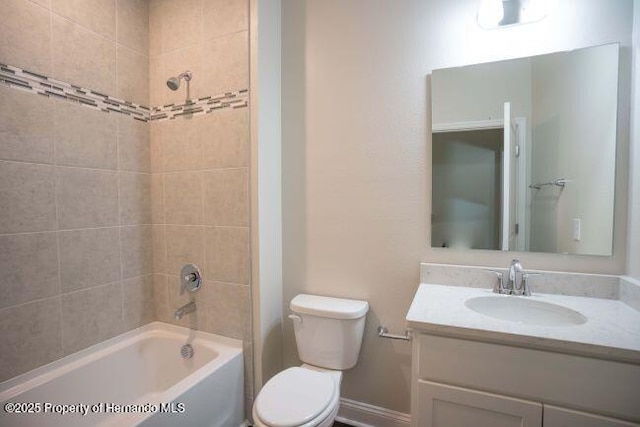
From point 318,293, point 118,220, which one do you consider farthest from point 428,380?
point 118,220

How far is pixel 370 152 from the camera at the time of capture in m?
1.62

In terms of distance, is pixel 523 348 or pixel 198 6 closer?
pixel 523 348

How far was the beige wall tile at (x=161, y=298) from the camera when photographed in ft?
6.19

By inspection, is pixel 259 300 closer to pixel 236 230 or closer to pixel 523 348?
pixel 236 230

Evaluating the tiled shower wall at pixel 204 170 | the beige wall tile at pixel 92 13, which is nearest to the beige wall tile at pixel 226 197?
the tiled shower wall at pixel 204 170

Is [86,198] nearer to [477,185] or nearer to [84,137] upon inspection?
[84,137]

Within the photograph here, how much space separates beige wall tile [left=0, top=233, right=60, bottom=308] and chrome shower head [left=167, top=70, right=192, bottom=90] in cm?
95

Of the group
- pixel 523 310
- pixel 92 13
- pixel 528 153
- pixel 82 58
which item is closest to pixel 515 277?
pixel 523 310

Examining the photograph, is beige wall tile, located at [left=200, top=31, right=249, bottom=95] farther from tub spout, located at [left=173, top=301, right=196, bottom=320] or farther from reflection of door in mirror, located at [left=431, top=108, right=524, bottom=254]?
tub spout, located at [left=173, top=301, right=196, bottom=320]

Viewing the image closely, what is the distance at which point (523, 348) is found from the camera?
0.97 meters

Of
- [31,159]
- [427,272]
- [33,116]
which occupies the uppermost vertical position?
[33,116]

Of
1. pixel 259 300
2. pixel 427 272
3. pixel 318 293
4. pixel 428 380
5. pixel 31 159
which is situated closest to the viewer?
pixel 428 380

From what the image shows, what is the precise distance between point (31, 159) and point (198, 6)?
1176 millimetres

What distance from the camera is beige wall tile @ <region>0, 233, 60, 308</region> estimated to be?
1.25m
